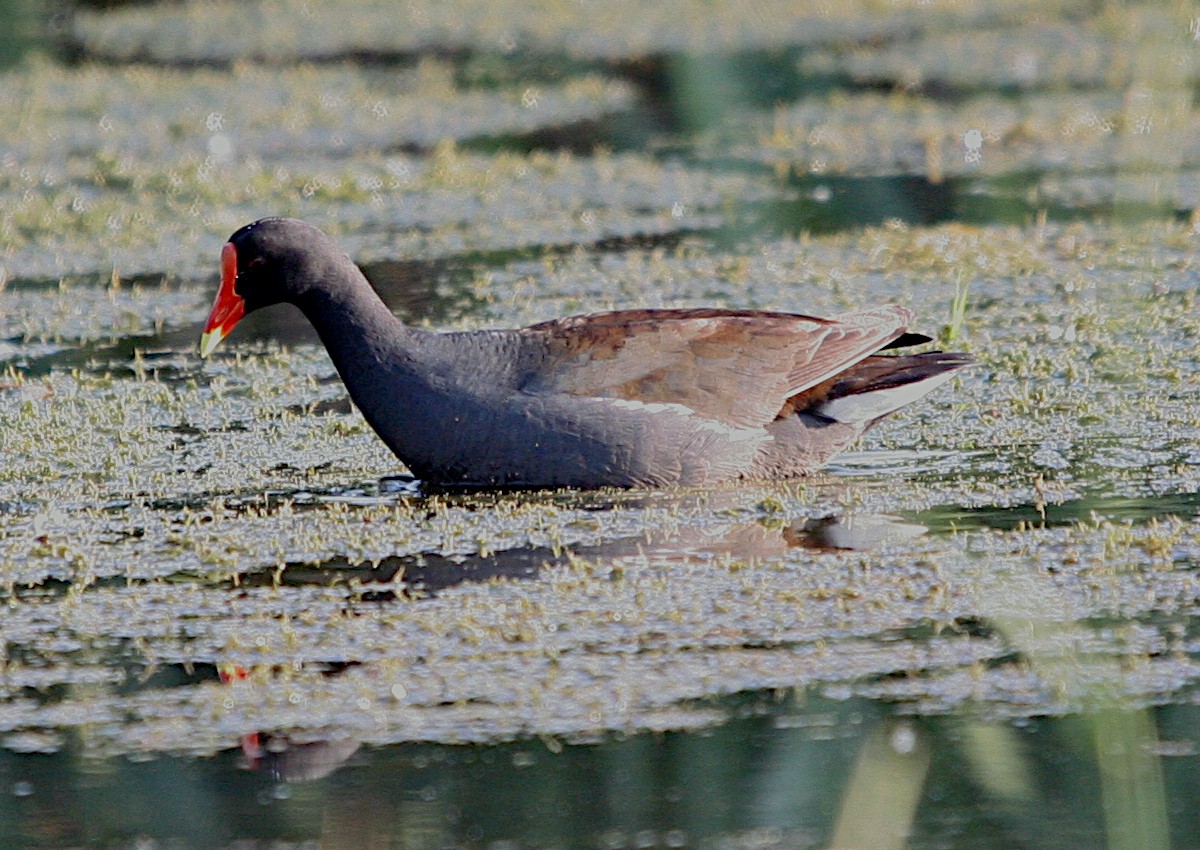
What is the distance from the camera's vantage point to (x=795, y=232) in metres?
9.60

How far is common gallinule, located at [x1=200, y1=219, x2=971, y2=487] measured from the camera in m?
5.51

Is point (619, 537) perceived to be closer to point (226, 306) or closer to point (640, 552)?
point (640, 552)

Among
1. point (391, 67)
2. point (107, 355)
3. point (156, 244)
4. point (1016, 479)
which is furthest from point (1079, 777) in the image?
point (391, 67)

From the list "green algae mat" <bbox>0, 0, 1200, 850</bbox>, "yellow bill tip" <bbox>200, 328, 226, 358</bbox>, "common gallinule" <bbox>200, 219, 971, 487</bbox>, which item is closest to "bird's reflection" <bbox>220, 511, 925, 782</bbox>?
"green algae mat" <bbox>0, 0, 1200, 850</bbox>

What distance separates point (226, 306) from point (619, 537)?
5.24 ft

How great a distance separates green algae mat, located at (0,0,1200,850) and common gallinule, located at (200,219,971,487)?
12 centimetres

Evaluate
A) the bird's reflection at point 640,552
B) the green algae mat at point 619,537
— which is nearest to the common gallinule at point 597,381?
the green algae mat at point 619,537

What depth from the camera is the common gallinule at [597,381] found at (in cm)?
551

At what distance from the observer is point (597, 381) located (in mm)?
Answer: 5570

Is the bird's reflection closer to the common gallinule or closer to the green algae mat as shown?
the green algae mat

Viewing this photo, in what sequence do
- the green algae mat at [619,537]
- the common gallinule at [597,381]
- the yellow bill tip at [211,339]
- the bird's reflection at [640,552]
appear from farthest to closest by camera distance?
1. the yellow bill tip at [211,339]
2. the common gallinule at [597,381]
3. the bird's reflection at [640,552]
4. the green algae mat at [619,537]

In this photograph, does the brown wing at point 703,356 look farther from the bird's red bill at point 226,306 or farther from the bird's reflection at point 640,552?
the bird's red bill at point 226,306

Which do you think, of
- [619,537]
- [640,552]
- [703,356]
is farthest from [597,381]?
[640,552]

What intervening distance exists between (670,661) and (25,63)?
1266 centimetres
